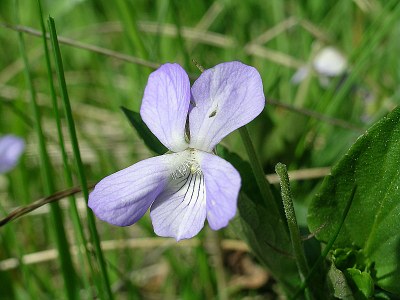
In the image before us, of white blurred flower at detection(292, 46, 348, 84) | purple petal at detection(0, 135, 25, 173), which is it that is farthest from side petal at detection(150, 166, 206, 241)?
white blurred flower at detection(292, 46, 348, 84)

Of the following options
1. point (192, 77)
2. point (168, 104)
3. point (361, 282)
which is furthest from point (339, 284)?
point (192, 77)

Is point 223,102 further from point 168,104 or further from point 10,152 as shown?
point 10,152

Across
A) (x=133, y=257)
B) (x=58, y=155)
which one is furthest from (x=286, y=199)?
(x=58, y=155)

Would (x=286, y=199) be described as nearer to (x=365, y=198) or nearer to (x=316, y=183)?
(x=365, y=198)

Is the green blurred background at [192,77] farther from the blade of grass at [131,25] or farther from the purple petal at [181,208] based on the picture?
the purple petal at [181,208]

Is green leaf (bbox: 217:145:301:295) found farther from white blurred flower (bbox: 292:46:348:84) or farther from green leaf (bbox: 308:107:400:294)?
→ white blurred flower (bbox: 292:46:348:84)
